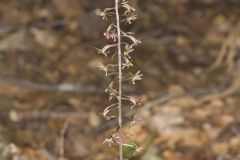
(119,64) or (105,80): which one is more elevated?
(105,80)

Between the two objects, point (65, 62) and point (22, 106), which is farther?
point (65, 62)

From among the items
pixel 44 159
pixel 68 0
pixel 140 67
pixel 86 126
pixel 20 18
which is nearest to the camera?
pixel 44 159

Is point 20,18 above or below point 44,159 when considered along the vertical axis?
above

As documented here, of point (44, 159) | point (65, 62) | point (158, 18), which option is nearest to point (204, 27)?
point (158, 18)

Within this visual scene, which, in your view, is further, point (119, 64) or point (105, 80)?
point (105, 80)

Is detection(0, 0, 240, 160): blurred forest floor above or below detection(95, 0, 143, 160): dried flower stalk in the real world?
above

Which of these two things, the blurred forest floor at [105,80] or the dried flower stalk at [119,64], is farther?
the blurred forest floor at [105,80]

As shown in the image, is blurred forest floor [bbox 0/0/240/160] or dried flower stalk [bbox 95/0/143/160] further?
blurred forest floor [bbox 0/0/240/160]

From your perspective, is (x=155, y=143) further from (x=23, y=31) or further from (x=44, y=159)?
(x=23, y=31)
